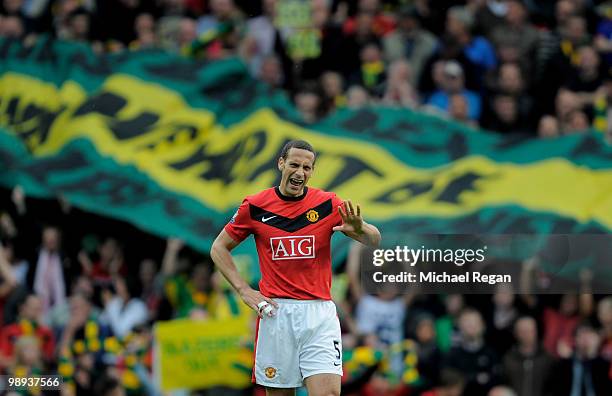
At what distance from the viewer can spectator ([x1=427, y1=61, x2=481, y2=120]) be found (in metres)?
13.2

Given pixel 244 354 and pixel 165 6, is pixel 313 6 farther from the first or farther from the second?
pixel 244 354

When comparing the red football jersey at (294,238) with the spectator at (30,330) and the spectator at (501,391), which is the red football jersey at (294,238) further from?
the spectator at (30,330)

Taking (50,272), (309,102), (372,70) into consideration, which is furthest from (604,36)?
(50,272)

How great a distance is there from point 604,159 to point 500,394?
259cm

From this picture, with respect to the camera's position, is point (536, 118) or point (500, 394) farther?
point (536, 118)

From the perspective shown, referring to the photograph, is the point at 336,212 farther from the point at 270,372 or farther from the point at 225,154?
the point at 225,154

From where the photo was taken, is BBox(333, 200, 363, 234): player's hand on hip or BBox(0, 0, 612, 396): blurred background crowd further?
BBox(0, 0, 612, 396): blurred background crowd

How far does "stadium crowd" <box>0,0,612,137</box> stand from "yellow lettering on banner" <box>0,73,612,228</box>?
541mm

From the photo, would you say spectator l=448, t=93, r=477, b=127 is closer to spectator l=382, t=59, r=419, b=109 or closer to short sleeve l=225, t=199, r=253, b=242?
spectator l=382, t=59, r=419, b=109

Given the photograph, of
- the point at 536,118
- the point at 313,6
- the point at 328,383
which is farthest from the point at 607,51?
the point at 328,383

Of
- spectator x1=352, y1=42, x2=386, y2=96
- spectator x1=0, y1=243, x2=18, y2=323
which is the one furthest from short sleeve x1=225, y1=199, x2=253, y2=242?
spectator x1=352, y1=42, x2=386, y2=96

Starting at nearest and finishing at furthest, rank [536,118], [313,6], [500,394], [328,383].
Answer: [328,383]
[500,394]
[536,118]
[313,6]

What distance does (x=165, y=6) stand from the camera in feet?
47.7

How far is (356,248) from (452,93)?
2192 millimetres
